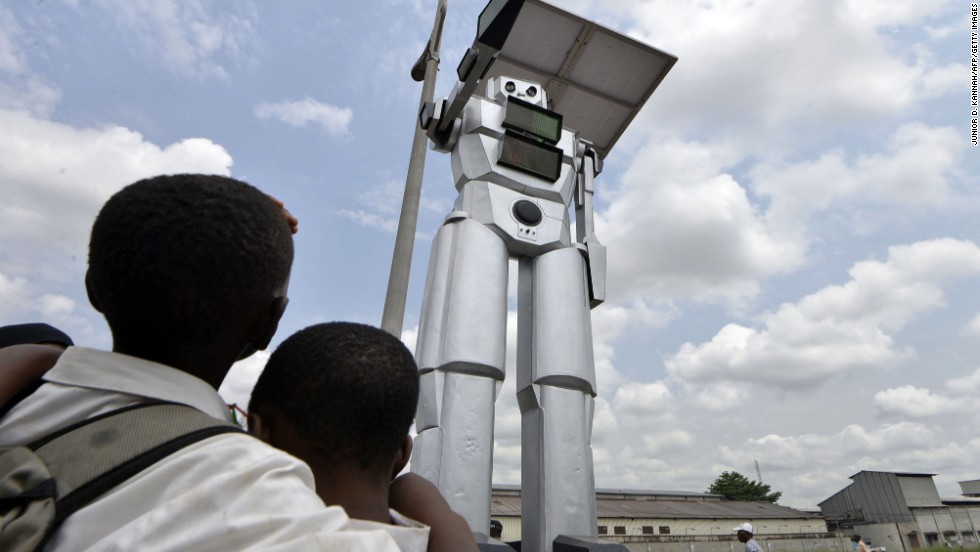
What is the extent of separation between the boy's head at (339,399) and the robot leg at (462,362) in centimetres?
243

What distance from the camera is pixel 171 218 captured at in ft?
2.56

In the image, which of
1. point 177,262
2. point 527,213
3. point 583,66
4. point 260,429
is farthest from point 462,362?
point 583,66

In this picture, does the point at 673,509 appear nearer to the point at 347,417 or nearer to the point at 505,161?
the point at 505,161

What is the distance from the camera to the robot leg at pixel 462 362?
3.38 m

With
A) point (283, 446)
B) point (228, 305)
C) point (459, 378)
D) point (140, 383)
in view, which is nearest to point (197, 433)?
point (140, 383)

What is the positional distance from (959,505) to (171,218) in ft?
108

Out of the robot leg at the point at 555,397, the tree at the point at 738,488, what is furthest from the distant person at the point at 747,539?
the tree at the point at 738,488

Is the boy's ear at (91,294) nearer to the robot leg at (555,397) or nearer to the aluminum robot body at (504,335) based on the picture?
the aluminum robot body at (504,335)

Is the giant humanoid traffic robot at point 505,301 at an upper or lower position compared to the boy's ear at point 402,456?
upper

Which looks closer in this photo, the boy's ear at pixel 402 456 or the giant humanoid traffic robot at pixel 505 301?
the boy's ear at pixel 402 456

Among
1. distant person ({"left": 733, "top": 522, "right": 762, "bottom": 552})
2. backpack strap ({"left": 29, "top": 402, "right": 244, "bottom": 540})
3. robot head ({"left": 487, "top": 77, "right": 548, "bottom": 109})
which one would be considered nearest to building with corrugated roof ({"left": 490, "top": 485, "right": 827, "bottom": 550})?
distant person ({"left": 733, "top": 522, "right": 762, "bottom": 552})

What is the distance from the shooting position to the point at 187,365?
808 millimetres

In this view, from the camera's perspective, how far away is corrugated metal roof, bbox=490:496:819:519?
18094mm

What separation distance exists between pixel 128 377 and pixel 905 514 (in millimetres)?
29127
